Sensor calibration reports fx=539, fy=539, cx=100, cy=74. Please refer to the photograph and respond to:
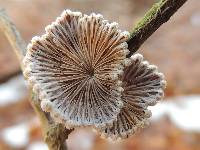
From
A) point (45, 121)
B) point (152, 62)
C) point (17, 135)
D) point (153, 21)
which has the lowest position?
point (17, 135)

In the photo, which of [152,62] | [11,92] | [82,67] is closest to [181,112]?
[152,62]

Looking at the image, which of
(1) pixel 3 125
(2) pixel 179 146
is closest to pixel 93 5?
(1) pixel 3 125

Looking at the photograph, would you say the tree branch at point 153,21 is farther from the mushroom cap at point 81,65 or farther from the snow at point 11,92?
the snow at point 11,92

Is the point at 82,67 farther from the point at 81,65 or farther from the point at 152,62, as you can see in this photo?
the point at 152,62

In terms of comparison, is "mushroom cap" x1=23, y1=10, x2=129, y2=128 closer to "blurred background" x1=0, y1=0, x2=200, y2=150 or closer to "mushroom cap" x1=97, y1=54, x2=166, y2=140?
"mushroom cap" x1=97, y1=54, x2=166, y2=140

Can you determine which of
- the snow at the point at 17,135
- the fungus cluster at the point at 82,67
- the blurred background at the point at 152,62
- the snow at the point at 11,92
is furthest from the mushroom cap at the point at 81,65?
the snow at the point at 11,92

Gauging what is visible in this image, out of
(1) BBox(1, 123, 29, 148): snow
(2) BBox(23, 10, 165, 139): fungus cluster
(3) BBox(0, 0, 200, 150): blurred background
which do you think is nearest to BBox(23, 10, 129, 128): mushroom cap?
(2) BBox(23, 10, 165, 139): fungus cluster

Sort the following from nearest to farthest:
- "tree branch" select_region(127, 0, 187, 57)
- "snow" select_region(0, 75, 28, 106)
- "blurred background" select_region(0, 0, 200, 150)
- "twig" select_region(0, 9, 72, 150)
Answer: "tree branch" select_region(127, 0, 187, 57) < "twig" select_region(0, 9, 72, 150) < "blurred background" select_region(0, 0, 200, 150) < "snow" select_region(0, 75, 28, 106)
